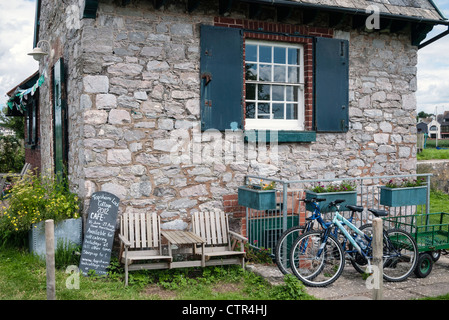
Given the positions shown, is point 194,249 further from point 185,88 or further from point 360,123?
point 360,123

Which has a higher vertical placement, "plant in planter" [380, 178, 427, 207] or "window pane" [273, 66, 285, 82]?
"window pane" [273, 66, 285, 82]

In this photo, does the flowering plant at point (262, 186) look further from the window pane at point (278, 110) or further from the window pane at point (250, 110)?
the window pane at point (278, 110)

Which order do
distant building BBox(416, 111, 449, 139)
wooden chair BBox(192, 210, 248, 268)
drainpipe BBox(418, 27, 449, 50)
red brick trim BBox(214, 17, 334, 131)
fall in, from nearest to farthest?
wooden chair BBox(192, 210, 248, 268) < red brick trim BBox(214, 17, 334, 131) < drainpipe BBox(418, 27, 449, 50) < distant building BBox(416, 111, 449, 139)

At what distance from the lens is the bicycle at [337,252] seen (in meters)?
5.68

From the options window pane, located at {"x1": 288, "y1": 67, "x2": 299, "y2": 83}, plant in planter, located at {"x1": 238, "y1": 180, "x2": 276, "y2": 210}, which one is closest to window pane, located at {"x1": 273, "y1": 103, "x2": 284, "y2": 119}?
window pane, located at {"x1": 288, "y1": 67, "x2": 299, "y2": 83}

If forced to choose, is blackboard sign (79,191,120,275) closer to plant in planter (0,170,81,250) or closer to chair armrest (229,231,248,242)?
plant in planter (0,170,81,250)

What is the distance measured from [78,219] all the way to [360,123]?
4.92 m

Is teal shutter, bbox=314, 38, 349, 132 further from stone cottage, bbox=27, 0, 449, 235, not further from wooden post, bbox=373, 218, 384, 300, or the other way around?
wooden post, bbox=373, 218, 384, 300

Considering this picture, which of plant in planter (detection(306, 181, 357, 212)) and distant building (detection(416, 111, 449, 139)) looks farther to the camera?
distant building (detection(416, 111, 449, 139))

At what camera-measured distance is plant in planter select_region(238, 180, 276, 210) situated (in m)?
6.32

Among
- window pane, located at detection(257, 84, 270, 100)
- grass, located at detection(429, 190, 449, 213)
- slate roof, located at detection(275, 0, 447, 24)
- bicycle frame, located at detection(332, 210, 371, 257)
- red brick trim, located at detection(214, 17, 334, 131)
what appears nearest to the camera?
bicycle frame, located at detection(332, 210, 371, 257)

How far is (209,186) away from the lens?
6.96 m

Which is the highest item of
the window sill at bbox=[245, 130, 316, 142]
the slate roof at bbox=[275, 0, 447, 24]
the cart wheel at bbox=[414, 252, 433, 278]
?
the slate roof at bbox=[275, 0, 447, 24]

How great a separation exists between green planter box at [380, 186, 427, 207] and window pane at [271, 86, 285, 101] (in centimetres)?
217
